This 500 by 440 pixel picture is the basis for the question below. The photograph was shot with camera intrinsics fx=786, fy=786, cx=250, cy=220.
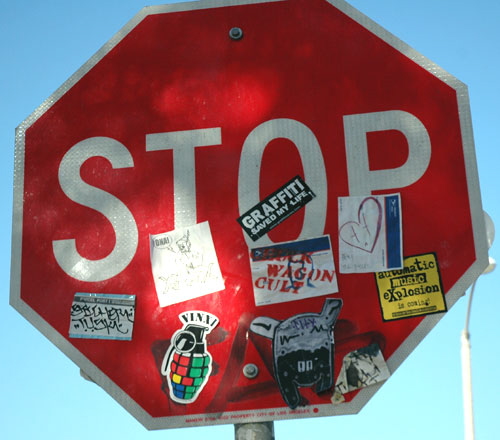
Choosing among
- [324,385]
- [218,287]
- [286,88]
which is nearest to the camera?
[324,385]

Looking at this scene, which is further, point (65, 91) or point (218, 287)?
point (65, 91)

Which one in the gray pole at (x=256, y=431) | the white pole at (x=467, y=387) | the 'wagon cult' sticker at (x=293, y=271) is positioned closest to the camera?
the gray pole at (x=256, y=431)

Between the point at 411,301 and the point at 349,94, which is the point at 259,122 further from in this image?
the point at 411,301

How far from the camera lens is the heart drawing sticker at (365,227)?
77.0 inches

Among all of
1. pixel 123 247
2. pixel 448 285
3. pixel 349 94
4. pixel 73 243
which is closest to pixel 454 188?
pixel 448 285

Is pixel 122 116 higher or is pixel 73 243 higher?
pixel 122 116

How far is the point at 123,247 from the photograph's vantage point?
2043 mm

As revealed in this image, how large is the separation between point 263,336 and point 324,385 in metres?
0.19

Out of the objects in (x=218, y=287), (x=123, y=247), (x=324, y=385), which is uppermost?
(x=123, y=247)

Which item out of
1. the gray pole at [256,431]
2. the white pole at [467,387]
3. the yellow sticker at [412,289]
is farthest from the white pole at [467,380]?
the gray pole at [256,431]

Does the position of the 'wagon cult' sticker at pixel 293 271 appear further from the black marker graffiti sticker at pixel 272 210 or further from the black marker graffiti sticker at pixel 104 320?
the black marker graffiti sticker at pixel 104 320

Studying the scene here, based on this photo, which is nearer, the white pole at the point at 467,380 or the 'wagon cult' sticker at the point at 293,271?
the 'wagon cult' sticker at the point at 293,271

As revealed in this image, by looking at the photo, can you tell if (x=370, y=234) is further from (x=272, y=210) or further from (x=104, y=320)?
(x=104, y=320)

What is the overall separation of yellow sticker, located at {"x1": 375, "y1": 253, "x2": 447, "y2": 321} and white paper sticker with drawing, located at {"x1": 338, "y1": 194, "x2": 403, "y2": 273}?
0.03 metres
